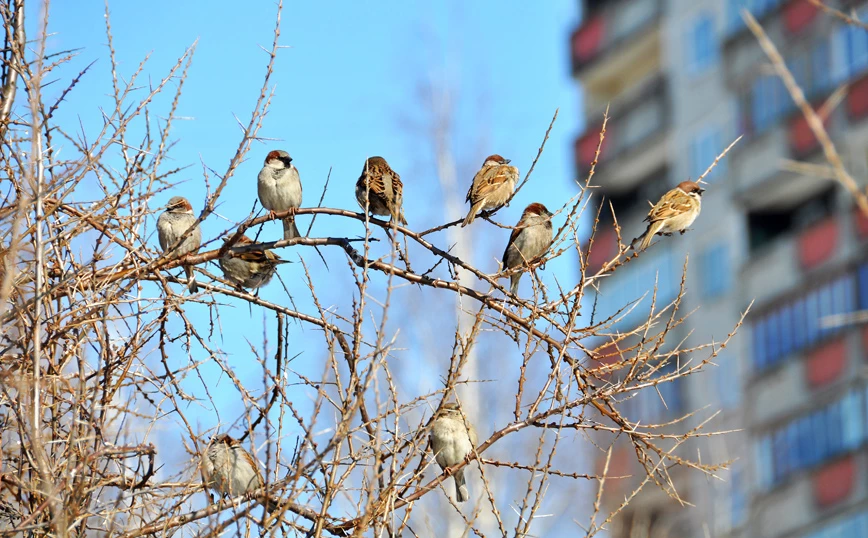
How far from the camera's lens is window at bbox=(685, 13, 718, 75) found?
30141mm

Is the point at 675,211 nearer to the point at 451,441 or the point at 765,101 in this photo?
the point at 451,441

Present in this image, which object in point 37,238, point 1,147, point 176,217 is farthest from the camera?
point 176,217

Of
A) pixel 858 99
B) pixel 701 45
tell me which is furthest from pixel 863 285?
pixel 701 45

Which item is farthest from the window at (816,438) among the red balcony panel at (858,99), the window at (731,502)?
the red balcony panel at (858,99)

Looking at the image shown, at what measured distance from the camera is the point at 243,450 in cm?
648

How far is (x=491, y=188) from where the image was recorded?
7348mm

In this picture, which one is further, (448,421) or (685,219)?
(685,219)

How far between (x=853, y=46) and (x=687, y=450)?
893cm

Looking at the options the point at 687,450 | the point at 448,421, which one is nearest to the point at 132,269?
the point at 448,421

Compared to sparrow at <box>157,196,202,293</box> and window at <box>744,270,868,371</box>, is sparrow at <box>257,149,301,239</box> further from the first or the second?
window at <box>744,270,868,371</box>

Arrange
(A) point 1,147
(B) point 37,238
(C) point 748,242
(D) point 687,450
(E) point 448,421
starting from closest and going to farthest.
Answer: (B) point 37,238 → (A) point 1,147 → (E) point 448,421 → (D) point 687,450 → (C) point 748,242

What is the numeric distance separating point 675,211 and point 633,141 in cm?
2500

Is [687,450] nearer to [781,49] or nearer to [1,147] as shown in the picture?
[781,49]

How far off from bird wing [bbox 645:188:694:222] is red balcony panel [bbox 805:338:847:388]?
17.1 metres
